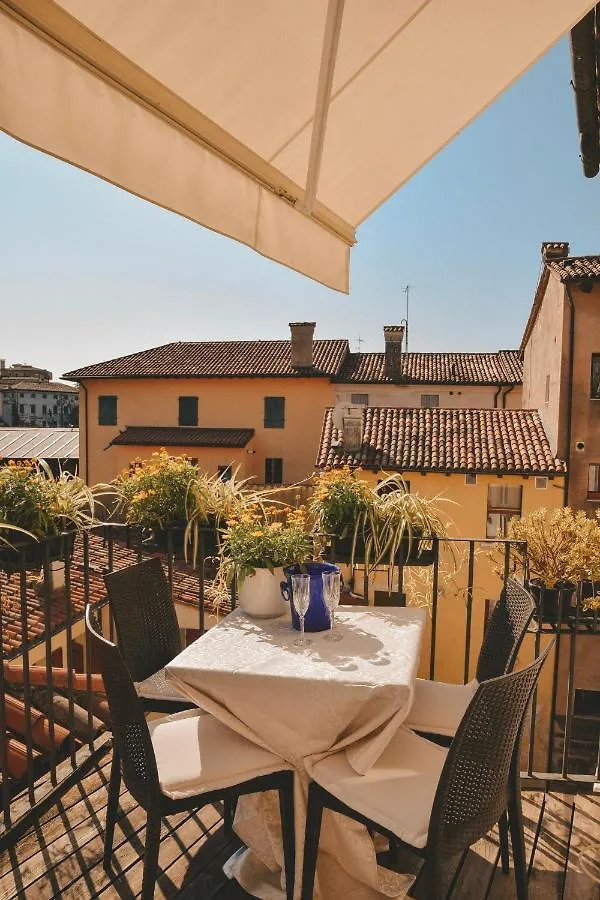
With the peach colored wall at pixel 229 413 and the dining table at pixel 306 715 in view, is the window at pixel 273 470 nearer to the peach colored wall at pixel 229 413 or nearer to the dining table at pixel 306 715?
the peach colored wall at pixel 229 413

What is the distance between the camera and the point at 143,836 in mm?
2279

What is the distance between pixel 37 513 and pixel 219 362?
2355 centimetres

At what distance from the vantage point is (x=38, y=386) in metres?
61.4

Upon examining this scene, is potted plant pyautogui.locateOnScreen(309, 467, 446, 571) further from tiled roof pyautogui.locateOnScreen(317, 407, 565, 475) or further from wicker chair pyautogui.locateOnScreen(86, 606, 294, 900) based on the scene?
tiled roof pyautogui.locateOnScreen(317, 407, 565, 475)

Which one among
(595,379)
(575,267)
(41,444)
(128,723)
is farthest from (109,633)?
(41,444)

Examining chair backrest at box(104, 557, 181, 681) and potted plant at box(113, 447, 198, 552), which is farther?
potted plant at box(113, 447, 198, 552)

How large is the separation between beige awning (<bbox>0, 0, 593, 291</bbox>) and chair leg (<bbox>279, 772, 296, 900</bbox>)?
5.60ft

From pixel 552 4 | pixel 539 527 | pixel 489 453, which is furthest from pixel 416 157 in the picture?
pixel 489 453

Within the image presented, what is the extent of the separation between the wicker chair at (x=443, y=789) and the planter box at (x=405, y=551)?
3.51ft

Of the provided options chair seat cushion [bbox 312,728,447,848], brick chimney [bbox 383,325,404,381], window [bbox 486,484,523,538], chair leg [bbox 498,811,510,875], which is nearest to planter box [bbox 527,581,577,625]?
chair leg [bbox 498,811,510,875]

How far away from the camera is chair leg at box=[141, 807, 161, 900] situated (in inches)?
68.7

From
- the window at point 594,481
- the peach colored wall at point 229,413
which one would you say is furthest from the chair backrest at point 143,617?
the peach colored wall at point 229,413

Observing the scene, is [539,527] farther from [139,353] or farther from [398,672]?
[139,353]

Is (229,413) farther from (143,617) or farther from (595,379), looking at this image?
(143,617)
